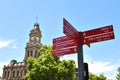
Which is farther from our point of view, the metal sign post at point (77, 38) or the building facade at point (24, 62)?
the building facade at point (24, 62)

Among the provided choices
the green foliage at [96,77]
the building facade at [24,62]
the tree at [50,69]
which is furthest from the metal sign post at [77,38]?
the building facade at [24,62]

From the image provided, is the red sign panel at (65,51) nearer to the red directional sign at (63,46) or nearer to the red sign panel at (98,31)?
the red directional sign at (63,46)

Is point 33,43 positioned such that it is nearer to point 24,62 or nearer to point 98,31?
point 24,62

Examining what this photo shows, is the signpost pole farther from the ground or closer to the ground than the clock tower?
closer to the ground

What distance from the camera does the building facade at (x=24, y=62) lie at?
225ft

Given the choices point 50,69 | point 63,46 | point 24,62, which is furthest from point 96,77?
point 63,46

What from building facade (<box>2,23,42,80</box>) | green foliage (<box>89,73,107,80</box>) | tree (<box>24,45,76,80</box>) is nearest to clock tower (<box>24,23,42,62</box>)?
building facade (<box>2,23,42,80</box>)

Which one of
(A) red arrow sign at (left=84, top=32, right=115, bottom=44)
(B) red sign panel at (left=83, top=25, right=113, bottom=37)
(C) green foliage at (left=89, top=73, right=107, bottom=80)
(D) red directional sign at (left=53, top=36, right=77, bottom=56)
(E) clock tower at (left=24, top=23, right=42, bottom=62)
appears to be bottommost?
(C) green foliage at (left=89, top=73, right=107, bottom=80)

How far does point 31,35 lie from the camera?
2886 inches

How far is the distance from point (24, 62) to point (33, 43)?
729 centimetres

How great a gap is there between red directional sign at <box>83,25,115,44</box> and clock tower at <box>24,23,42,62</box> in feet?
207

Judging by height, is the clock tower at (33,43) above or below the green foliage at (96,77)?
above

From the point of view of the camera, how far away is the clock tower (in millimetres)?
70188

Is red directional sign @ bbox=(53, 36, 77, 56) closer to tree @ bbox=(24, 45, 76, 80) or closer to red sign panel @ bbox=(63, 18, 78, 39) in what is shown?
red sign panel @ bbox=(63, 18, 78, 39)
